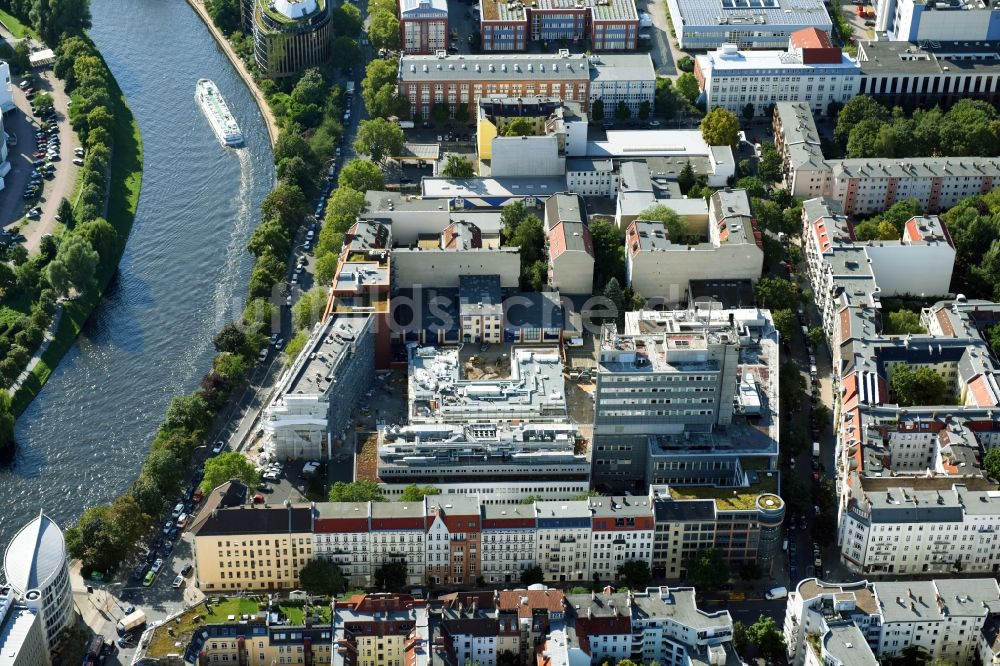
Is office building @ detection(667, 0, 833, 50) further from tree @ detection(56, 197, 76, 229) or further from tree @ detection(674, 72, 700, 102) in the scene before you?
tree @ detection(56, 197, 76, 229)

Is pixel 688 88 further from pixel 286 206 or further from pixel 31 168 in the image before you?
pixel 31 168

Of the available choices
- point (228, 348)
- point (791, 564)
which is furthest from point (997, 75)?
point (228, 348)

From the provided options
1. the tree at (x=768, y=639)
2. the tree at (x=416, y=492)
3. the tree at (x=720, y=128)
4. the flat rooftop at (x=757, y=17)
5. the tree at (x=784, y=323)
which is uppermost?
the flat rooftop at (x=757, y=17)

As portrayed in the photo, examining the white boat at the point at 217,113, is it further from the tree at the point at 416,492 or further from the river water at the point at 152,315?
the tree at the point at 416,492

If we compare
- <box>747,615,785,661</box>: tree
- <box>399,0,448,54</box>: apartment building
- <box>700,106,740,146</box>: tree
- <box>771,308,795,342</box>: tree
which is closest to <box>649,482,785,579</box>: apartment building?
<box>747,615,785,661</box>: tree

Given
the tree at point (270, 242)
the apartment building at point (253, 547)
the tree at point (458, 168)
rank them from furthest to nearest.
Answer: the tree at point (458, 168)
the tree at point (270, 242)
the apartment building at point (253, 547)

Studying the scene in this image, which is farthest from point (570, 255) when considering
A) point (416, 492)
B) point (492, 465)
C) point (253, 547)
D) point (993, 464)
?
point (253, 547)

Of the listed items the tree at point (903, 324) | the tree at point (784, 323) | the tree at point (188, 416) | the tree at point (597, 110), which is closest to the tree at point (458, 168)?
the tree at point (597, 110)
